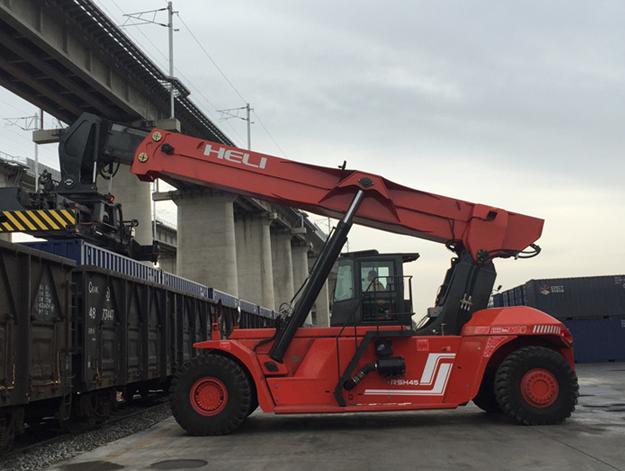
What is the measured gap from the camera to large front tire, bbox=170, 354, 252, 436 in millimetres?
9859

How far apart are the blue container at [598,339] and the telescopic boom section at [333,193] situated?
19.8 metres

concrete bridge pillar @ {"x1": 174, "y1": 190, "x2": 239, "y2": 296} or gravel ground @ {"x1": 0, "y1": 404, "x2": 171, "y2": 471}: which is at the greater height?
concrete bridge pillar @ {"x1": 174, "y1": 190, "x2": 239, "y2": 296}

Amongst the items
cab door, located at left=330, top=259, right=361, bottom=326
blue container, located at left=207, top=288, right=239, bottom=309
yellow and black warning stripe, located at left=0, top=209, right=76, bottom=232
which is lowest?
cab door, located at left=330, top=259, right=361, bottom=326

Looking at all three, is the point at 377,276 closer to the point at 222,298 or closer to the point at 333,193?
the point at 333,193

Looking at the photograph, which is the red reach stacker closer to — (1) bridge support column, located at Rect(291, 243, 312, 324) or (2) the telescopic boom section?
(2) the telescopic boom section

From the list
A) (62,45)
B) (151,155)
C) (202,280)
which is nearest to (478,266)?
(151,155)

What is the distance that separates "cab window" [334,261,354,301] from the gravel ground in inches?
172

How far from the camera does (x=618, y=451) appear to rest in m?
7.80

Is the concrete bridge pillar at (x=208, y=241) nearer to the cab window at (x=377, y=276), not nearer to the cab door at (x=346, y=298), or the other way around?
the cab door at (x=346, y=298)

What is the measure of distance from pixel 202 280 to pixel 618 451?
38.8 m

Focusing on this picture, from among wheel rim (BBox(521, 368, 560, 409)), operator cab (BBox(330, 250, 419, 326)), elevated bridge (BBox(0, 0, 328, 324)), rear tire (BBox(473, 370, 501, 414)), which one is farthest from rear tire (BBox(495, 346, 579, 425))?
elevated bridge (BBox(0, 0, 328, 324))

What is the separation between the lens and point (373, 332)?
10.0m

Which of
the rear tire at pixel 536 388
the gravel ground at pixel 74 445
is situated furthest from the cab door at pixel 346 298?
the gravel ground at pixel 74 445

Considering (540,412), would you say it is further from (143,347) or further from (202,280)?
(202,280)
